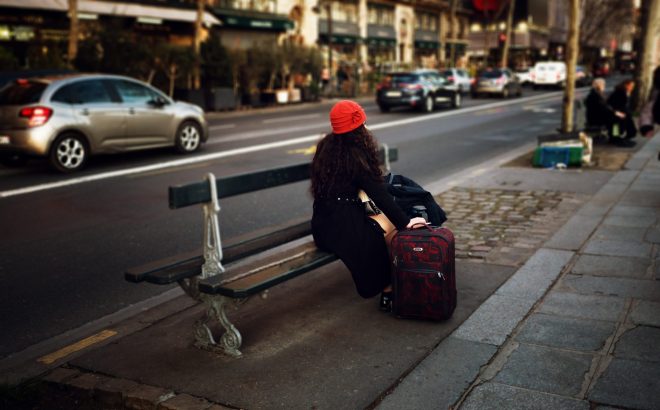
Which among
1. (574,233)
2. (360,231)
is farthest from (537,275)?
(360,231)

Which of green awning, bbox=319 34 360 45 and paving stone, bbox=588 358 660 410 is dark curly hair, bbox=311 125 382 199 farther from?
green awning, bbox=319 34 360 45

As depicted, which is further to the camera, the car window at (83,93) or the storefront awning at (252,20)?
the storefront awning at (252,20)

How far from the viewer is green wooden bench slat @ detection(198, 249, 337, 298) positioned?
379cm

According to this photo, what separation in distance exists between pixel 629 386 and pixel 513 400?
60 centimetres

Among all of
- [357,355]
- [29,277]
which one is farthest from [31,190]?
[357,355]

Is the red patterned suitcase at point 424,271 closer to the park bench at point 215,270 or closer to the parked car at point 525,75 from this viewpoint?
the park bench at point 215,270

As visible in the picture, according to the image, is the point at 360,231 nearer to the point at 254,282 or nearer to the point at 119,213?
the point at 254,282

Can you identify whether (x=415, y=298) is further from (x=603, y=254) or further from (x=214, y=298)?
(x=603, y=254)

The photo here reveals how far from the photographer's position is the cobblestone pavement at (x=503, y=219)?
19.9ft

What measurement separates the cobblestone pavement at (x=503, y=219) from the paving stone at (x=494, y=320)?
103 cm

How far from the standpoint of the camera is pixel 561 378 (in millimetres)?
3471

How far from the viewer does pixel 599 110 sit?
13.7 m

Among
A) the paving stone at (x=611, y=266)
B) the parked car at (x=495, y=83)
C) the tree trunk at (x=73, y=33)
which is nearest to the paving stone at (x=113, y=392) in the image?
the paving stone at (x=611, y=266)

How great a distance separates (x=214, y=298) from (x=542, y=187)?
6.33m
